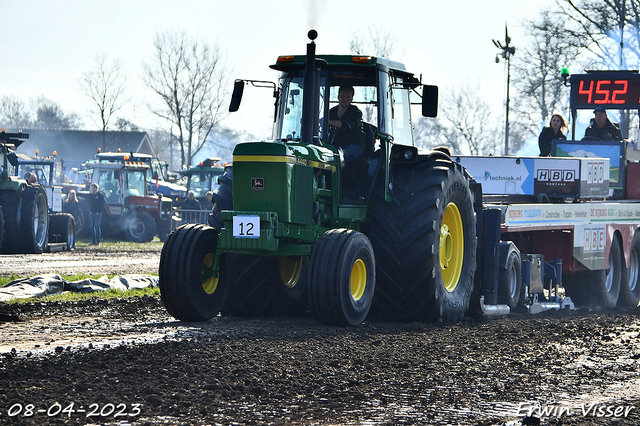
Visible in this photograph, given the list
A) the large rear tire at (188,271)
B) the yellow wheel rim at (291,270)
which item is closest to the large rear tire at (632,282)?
the yellow wheel rim at (291,270)

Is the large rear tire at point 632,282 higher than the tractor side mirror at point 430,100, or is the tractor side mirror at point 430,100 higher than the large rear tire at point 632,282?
the tractor side mirror at point 430,100

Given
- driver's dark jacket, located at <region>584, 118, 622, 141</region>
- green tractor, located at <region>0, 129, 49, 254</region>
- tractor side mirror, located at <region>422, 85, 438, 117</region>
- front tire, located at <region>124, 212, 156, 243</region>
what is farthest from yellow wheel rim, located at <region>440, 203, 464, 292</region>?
front tire, located at <region>124, 212, 156, 243</region>

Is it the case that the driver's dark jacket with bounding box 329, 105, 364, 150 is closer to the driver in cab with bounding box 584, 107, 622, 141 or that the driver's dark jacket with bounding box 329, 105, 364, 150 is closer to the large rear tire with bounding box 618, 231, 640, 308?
the large rear tire with bounding box 618, 231, 640, 308

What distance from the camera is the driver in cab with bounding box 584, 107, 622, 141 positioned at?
47.8 feet

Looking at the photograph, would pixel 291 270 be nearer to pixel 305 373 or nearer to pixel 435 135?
pixel 305 373

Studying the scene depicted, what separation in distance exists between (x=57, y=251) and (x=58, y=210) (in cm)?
144

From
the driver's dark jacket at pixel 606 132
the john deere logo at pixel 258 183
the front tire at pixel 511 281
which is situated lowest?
the front tire at pixel 511 281

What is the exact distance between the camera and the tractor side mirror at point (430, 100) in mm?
9211

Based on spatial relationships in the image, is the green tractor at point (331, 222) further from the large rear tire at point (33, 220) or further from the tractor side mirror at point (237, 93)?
the large rear tire at point (33, 220)

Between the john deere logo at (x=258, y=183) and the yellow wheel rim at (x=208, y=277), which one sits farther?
the yellow wheel rim at (x=208, y=277)

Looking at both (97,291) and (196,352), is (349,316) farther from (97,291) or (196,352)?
(97,291)

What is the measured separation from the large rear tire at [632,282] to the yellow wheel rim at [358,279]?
22.9 ft

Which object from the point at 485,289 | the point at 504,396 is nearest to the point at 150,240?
the point at 485,289

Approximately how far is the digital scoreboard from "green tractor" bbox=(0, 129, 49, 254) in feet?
38.7
